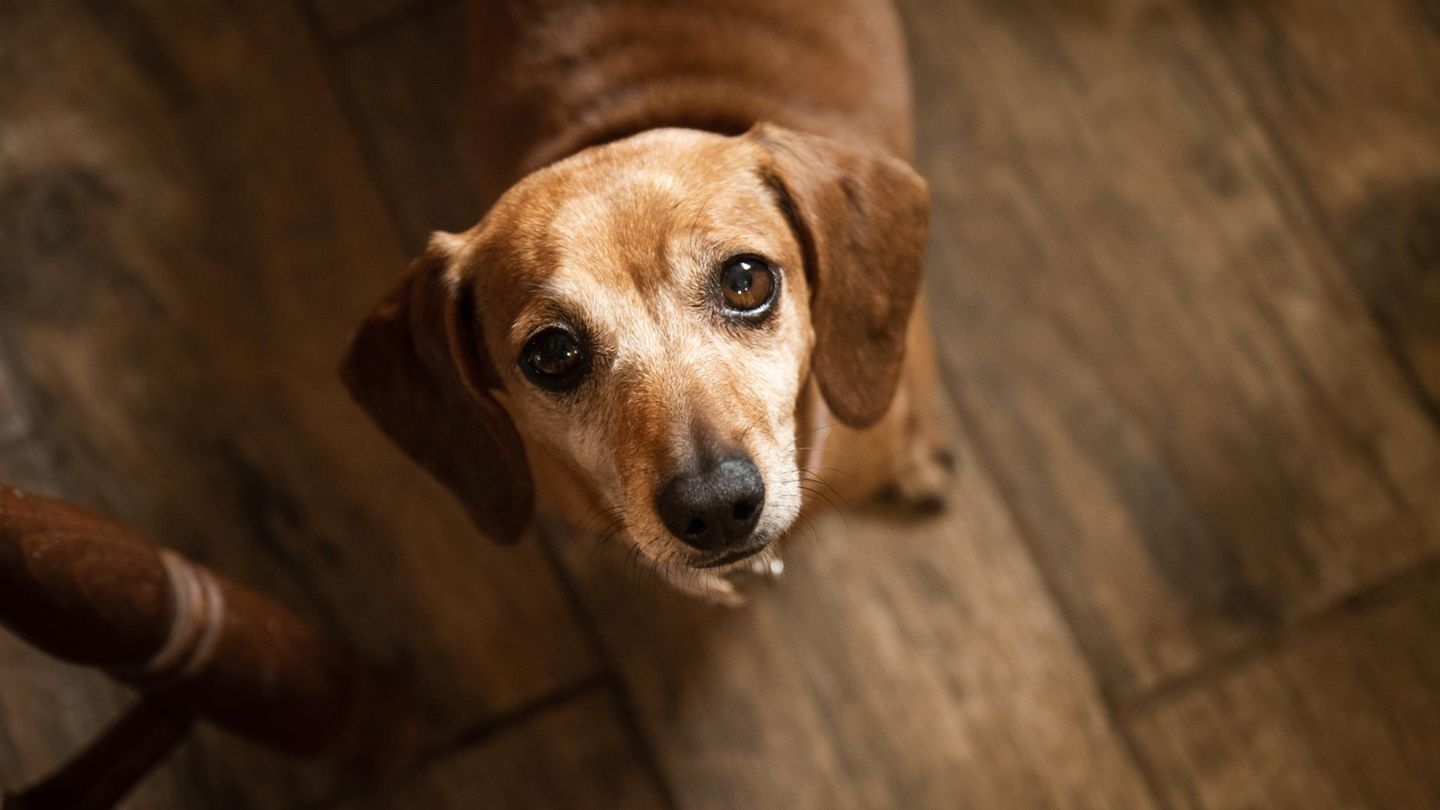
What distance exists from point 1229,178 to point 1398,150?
13.6 inches

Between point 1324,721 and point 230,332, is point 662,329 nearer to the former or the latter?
point 230,332

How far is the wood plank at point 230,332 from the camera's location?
2111 mm

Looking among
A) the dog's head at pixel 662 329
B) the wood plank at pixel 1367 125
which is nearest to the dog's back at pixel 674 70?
the dog's head at pixel 662 329

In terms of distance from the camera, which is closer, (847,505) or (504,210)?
(504,210)

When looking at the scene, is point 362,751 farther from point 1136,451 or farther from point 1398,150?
point 1398,150

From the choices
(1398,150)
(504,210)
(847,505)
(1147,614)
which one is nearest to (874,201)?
(504,210)

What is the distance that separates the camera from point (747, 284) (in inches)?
56.9

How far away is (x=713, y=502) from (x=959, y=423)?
0.95 metres

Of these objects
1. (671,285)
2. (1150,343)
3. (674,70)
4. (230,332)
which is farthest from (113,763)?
(1150,343)

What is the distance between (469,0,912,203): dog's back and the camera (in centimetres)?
171

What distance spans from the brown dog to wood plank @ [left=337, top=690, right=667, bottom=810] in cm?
49

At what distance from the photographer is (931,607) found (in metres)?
2.02

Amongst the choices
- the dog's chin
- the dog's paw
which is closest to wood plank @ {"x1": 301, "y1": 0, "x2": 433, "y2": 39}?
the dog's paw

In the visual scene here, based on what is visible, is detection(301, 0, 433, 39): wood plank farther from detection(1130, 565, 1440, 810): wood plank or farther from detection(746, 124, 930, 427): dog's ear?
detection(1130, 565, 1440, 810): wood plank
